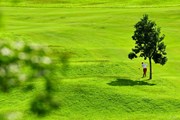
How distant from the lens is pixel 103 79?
31.4 metres

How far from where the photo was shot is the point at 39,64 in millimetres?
6043

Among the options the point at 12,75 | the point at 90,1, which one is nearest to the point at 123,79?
the point at 12,75

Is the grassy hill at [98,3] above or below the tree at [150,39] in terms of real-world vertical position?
above

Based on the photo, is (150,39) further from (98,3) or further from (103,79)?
(98,3)

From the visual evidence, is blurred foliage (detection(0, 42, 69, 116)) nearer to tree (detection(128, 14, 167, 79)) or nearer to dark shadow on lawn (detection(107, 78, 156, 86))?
dark shadow on lawn (detection(107, 78, 156, 86))

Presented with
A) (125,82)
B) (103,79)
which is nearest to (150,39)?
(125,82)

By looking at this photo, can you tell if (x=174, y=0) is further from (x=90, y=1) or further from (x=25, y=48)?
(x=25, y=48)

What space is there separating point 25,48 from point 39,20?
57.5 metres

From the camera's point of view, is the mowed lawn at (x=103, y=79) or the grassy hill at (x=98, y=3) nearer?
the mowed lawn at (x=103, y=79)

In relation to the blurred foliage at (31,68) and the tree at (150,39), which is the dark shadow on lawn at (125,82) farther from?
the blurred foliage at (31,68)

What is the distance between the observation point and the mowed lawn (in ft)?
87.7

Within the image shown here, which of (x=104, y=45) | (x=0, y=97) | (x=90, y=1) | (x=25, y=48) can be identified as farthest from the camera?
(x=90, y=1)

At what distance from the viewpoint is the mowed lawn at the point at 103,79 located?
87.7 feet

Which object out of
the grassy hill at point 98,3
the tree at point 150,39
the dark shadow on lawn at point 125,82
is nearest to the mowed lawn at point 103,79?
the dark shadow on lawn at point 125,82
